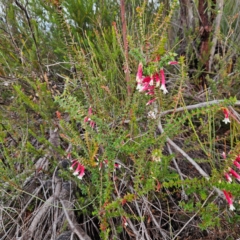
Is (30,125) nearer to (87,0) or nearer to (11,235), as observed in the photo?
(11,235)

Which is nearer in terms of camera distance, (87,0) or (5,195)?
(5,195)

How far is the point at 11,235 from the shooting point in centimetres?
150

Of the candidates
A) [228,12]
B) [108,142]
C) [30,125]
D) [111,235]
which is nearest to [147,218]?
[111,235]

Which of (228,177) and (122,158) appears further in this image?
(122,158)

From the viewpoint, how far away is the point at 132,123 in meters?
1.26

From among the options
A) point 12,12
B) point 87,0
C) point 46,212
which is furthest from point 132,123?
point 12,12

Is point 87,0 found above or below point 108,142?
above

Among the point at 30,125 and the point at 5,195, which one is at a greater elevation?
the point at 30,125

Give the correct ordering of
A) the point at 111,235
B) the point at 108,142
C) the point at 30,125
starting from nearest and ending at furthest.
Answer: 1. the point at 108,142
2. the point at 111,235
3. the point at 30,125

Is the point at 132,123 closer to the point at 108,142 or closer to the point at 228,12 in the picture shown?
the point at 108,142

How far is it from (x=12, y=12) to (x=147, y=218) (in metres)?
2.09

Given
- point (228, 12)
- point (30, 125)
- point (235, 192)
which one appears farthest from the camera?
point (228, 12)

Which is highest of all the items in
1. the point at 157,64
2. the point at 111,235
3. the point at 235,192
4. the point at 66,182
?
the point at 157,64

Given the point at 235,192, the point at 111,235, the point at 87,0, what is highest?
the point at 87,0
